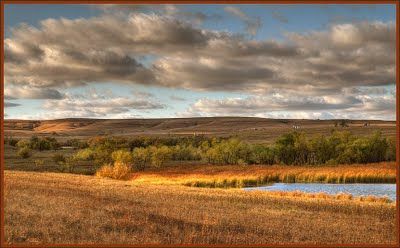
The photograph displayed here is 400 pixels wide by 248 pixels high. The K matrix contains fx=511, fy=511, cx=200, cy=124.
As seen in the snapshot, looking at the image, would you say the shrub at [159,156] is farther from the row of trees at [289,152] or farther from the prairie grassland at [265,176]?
the prairie grassland at [265,176]

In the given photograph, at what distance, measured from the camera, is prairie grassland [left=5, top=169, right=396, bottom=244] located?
63.8 feet

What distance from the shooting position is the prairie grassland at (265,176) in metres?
61.4

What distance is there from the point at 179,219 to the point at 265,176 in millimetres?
42461

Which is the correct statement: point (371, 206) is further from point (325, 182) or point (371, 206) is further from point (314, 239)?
point (325, 182)

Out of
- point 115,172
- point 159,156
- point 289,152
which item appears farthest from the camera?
point 289,152

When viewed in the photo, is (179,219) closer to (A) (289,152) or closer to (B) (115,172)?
(B) (115,172)

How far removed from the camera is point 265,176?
6494cm

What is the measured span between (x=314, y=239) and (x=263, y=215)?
5889mm

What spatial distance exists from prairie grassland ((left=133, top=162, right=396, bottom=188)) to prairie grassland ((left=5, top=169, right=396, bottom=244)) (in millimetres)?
28117

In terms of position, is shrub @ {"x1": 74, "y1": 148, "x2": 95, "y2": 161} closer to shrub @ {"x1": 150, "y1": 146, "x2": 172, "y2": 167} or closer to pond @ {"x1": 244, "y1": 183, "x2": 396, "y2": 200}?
shrub @ {"x1": 150, "y1": 146, "x2": 172, "y2": 167}

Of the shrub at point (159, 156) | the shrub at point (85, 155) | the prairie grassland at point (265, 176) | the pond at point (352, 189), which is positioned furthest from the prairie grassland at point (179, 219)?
the shrub at point (85, 155)

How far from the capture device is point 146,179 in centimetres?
6294

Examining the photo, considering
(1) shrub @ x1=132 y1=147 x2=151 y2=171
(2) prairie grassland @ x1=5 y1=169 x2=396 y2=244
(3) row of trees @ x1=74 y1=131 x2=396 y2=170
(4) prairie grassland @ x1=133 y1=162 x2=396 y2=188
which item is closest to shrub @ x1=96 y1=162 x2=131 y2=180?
(4) prairie grassland @ x1=133 y1=162 x2=396 y2=188

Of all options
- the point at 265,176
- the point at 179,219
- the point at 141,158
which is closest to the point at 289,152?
the point at 141,158
